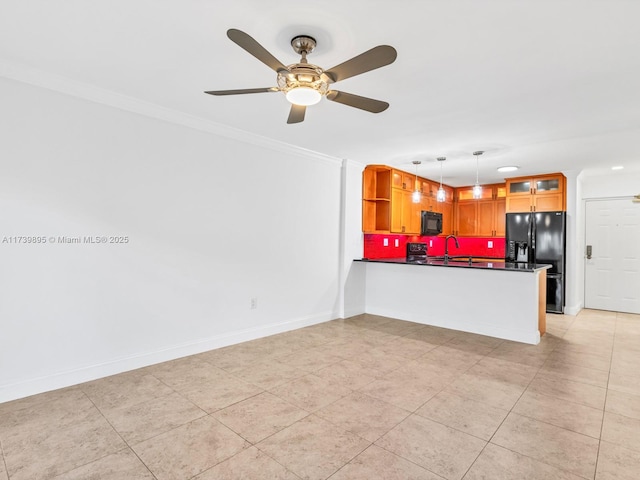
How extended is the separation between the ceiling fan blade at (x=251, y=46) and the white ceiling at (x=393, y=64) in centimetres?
26

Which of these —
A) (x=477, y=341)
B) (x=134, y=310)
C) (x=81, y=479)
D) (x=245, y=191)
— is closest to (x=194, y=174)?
(x=245, y=191)

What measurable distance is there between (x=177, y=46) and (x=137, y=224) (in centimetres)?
165

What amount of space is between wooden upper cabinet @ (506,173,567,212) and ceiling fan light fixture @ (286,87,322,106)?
541 centimetres

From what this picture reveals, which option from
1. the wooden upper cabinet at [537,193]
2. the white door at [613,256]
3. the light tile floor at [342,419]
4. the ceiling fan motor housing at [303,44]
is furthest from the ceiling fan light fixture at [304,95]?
the white door at [613,256]

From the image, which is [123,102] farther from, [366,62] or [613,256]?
[613,256]

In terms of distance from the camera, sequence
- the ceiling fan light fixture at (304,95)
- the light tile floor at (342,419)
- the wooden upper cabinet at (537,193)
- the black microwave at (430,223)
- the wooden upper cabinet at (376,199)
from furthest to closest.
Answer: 1. the black microwave at (430,223)
2. the wooden upper cabinet at (537,193)
3. the wooden upper cabinet at (376,199)
4. the ceiling fan light fixture at (304,95)
5. the light tile floor at (342,419)

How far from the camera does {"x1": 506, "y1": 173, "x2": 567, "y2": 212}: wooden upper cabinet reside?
19.2 feet

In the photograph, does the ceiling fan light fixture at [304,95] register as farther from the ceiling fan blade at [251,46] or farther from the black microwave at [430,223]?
the black microwave at [430,223]

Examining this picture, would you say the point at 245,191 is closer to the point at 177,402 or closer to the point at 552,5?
the point at 177,402

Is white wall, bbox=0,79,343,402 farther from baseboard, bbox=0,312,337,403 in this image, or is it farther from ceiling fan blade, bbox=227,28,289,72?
ceiling fan blade, bbox=227,28,289,72

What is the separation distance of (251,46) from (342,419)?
230 centimetres

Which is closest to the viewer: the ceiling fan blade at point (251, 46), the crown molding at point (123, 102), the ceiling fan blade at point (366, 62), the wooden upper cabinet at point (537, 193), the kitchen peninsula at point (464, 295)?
the ceiling fan blade at point (251, 46)

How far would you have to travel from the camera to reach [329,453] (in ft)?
6.52

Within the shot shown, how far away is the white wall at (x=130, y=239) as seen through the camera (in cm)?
263
